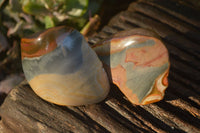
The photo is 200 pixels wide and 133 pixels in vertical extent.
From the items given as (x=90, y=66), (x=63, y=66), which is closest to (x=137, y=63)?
(x=90, y=66)

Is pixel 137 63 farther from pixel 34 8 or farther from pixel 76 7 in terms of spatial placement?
pixel 34 8

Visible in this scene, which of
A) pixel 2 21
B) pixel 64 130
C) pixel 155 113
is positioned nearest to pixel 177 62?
pixel 155 113

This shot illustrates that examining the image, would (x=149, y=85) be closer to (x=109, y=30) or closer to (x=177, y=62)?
(x=177, y=62)

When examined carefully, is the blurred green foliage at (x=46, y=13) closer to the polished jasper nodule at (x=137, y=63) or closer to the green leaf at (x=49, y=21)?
the green leaf at (x=49, y=21)

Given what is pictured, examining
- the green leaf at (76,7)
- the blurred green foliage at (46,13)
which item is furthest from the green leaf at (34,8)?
the green leaf at (76,7)

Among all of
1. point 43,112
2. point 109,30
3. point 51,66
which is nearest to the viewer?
point 51,66

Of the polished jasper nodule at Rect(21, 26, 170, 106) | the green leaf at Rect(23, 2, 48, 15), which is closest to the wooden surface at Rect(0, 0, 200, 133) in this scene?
the polished jasper nodule at Rect(21, 26, 170, 106)
